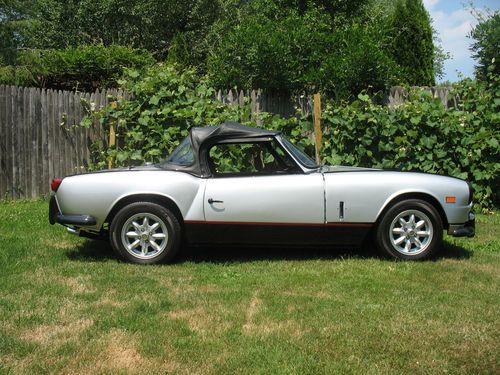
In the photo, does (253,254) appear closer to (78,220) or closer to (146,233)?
(146,233)

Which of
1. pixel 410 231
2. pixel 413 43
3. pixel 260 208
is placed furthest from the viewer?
pixel 413 43

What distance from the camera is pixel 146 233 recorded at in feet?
18.3

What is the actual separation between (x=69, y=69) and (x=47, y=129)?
5142 mm

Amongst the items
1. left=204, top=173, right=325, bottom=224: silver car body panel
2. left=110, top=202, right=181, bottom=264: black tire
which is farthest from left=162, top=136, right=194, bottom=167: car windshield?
left=110, top=202, right=181, bottom=264: black tire

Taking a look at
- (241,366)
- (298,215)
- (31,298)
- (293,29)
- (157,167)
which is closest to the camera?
(241,366)

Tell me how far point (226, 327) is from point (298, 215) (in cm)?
190

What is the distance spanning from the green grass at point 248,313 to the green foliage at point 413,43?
7.80 metres

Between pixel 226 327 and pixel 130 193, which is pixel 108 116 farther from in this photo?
pixel 226 327

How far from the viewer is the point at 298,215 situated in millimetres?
5523

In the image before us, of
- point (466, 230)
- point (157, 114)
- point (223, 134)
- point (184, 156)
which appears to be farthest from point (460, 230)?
point (157, 114)

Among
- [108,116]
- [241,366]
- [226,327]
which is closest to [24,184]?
[108,116]

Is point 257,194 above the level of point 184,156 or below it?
below

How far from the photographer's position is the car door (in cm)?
552

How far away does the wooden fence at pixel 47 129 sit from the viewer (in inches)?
361
